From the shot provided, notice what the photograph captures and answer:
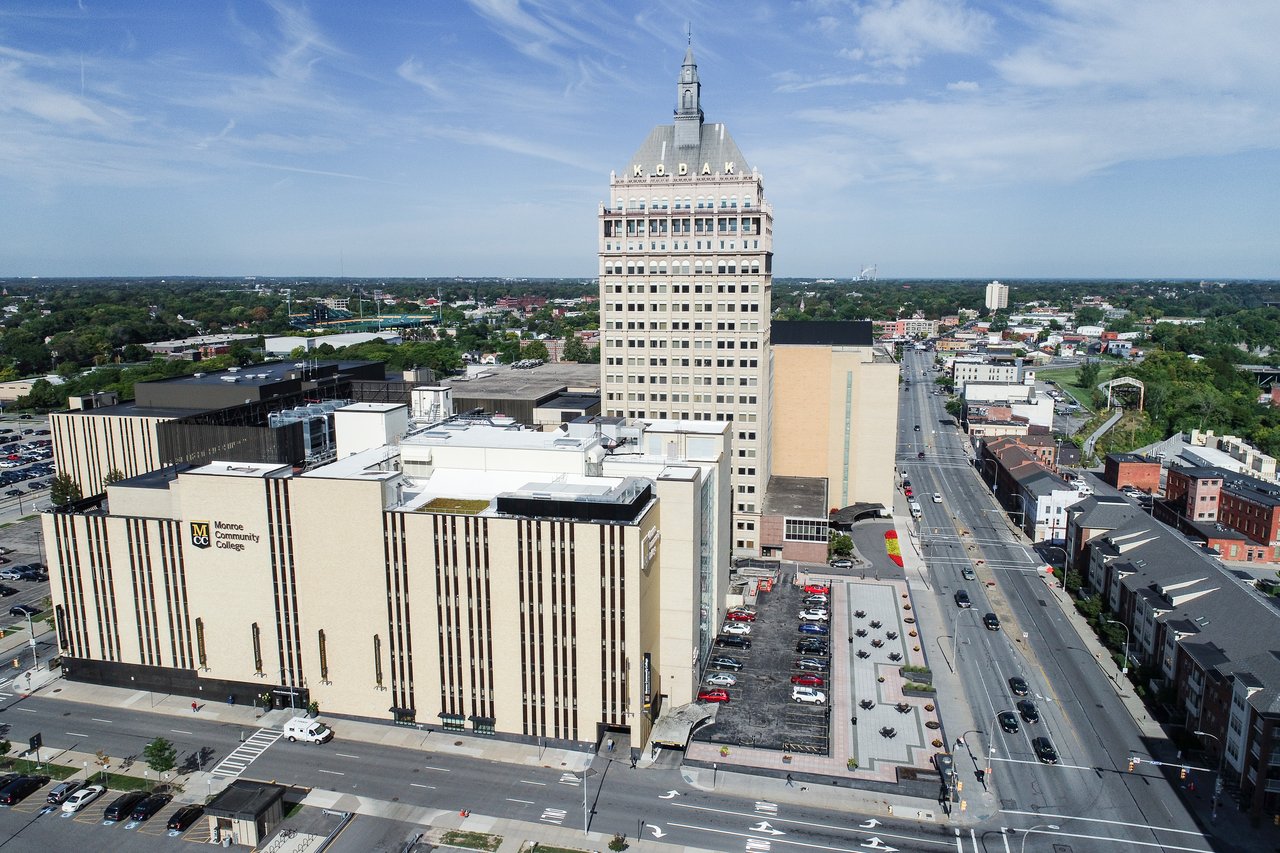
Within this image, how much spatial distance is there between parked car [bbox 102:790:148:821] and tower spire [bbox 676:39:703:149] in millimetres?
99950

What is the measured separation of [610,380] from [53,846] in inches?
3294

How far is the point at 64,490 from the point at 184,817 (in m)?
90.2

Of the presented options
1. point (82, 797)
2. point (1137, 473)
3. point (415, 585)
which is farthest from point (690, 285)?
point (1137, 473)

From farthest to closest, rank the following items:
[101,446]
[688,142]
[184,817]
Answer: [101,446] < [688,142] < [184,817]

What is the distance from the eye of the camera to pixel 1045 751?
71.3m

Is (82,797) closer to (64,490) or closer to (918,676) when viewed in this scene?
(918,676)

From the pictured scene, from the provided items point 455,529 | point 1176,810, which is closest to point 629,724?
point 455,529

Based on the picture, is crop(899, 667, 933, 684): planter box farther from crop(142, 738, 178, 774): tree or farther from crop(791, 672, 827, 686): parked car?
crop(142, 738, 178, 774): tree

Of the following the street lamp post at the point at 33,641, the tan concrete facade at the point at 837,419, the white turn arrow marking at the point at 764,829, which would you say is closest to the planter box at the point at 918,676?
the white turn arrow marking at the point at 764,829

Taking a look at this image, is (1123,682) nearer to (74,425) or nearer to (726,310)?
(726,310)

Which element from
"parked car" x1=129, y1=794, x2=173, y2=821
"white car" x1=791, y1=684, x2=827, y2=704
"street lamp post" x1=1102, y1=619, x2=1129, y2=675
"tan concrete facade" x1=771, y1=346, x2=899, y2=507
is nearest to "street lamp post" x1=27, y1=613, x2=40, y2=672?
"parked car" x1=129, y1=794, x2=173, y2=821

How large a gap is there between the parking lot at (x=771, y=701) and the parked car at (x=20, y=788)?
5647 centimetres

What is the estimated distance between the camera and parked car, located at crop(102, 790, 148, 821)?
207 feet

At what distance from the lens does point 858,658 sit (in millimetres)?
90938
